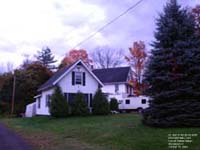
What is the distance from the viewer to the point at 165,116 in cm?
1852

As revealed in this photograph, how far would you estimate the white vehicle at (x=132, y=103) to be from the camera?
45719mm

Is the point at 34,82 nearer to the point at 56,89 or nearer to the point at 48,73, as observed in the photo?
the point at 48,73

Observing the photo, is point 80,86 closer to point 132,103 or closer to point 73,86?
point 73,86

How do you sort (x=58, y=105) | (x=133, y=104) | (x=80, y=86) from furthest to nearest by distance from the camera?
(x=133, y=104) < (x=80, y=86) < (x=58, y=105)

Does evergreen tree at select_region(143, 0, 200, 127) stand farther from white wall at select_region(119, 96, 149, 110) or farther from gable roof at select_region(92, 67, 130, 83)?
gable roof at select_region(92, 67, 130, 83)

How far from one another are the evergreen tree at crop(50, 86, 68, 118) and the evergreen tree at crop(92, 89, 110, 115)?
3424 millimetres

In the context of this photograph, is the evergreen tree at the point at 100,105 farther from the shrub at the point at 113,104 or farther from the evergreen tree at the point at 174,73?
the evergreen tree at the point at 174,73

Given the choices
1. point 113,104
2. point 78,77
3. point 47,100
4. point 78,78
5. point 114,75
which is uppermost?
point 114,75

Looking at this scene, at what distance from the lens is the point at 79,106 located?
3484 centimetres

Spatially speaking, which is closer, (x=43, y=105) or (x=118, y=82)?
(x=43, y=105)

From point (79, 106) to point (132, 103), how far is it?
43.7 feet

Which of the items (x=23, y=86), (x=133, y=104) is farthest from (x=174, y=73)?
(x=23, y=86)

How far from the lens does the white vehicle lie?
150 ft

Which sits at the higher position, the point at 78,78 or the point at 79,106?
the point at 78,78
